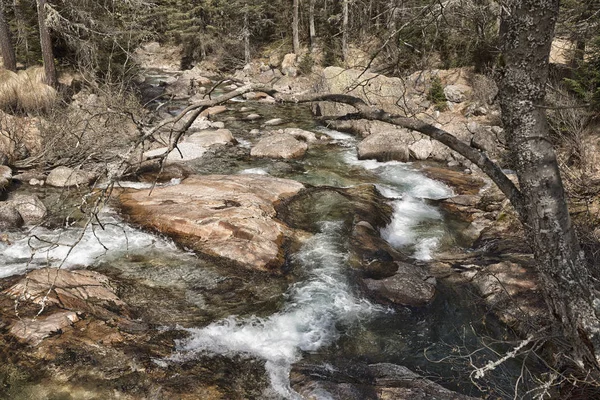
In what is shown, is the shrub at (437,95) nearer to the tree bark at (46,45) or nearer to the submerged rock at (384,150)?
the submerged rock at (384,150)

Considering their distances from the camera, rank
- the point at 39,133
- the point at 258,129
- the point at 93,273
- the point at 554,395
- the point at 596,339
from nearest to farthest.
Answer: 1. the point at 596,339
2. the point at 554,395
3. the point at 93,273
4. the point at 39,133
5. the point at 258,129

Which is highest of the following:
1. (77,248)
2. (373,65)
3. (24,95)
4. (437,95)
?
(373,65)

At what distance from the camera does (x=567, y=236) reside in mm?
2654

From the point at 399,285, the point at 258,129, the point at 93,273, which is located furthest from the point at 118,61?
the point at 399,285

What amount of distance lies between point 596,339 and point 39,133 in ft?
42.5

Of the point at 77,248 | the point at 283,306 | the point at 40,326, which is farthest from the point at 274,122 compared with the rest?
the point at 40,326

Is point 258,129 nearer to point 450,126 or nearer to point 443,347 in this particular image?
point 450,126

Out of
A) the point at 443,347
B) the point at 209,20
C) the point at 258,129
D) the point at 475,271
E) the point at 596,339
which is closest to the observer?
the point at 596,339

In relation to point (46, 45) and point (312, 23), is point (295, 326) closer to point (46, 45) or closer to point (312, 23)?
point (46, 45)

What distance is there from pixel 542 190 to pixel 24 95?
47.0 ft

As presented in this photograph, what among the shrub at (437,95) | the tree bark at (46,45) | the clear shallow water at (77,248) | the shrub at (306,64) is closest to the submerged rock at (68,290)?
the clear shallow water at (77,248)

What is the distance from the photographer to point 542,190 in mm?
2615

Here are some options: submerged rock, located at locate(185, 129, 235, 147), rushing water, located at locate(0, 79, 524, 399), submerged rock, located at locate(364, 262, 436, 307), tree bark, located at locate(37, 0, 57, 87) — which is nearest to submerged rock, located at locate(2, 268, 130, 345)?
rushing water, located at locate(0, 79, 524, 399)

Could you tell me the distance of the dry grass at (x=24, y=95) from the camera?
1249 centimetres
